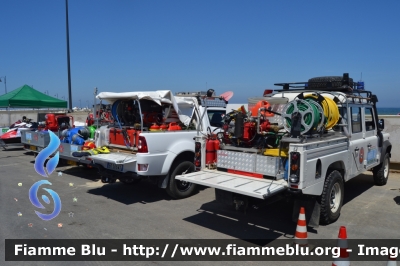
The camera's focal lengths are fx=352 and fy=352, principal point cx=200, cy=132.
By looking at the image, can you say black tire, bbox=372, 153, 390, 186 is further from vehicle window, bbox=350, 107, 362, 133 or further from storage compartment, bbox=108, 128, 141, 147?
storage compartment, bbox=108, 128, 141, 147

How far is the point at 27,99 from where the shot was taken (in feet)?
52.9

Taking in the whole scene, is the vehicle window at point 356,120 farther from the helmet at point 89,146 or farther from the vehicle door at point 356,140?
the helmet at point 89,146

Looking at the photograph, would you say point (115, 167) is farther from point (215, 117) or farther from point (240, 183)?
point (240, 183)

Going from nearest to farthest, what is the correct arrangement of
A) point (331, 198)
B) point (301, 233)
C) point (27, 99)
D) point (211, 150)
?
point (301, 233) → point (331, 198) → point (211, 150) → point (27, 99)

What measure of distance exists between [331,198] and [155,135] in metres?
3.37

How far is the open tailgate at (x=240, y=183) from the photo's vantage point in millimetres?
4789

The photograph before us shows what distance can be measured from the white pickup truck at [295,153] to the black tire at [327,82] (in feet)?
0.16

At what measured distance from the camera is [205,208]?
6.77m

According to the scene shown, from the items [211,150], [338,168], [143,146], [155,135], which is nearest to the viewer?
[338,168]

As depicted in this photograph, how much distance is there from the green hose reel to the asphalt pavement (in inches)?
53.8

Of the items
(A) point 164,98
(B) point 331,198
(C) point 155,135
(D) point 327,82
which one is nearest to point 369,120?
(D) point 327,82

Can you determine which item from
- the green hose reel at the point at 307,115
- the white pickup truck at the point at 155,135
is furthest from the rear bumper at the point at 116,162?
the green hose reel at the point at 307,115

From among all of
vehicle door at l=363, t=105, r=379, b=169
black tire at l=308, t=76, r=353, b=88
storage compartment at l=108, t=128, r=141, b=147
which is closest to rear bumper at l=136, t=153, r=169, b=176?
storage compartment at l=108, t=128, r=141, b=147

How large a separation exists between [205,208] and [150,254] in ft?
7.25
